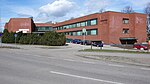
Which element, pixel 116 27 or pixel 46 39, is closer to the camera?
pixel 46 39

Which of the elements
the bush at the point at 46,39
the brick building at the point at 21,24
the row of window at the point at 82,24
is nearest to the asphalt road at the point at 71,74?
the bush at the point at 46,39

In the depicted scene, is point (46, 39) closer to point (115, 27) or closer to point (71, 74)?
point (115, 27)

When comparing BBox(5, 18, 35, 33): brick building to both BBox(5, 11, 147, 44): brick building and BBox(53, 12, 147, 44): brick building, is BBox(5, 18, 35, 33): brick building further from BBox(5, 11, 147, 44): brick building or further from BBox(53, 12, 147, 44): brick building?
BBox(53, 12, 147, 44): brick building

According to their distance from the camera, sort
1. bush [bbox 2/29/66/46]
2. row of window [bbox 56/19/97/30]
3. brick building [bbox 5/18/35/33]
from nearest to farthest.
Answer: bush [bbox 2/29/66/46], row of window [bbox 56/19/97/30], brick building [bbox 5/18/35/33]

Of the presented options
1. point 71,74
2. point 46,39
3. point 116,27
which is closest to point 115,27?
point 116,27

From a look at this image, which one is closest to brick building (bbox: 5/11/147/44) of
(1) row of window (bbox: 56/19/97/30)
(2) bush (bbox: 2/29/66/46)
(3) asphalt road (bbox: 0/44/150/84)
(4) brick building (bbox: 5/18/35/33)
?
(1) row of window (bbox: 56/19/97/30)

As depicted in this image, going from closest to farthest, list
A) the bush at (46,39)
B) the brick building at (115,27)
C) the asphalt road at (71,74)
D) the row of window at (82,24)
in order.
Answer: the asphalt road at (71,74)
the bush at (46,39)
the brick building at (115,27)
the row of window at (82,24)

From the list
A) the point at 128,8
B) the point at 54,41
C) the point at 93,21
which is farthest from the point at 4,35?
the point at 128,8

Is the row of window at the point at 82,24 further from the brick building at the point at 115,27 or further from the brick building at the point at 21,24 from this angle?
the brick building at the point at 21,24

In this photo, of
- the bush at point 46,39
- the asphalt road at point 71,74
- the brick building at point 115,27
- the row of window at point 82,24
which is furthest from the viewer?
the row of window at point 82,24

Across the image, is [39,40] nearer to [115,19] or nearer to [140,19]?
[115,19]

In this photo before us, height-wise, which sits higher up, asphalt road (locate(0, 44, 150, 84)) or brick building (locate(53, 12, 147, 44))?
brick building (locate(53, 12, 147, 44))

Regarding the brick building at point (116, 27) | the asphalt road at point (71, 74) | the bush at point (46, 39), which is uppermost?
the brick building at point (116, 27)

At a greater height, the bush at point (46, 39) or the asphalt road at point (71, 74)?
the bush at point (46, 39)
